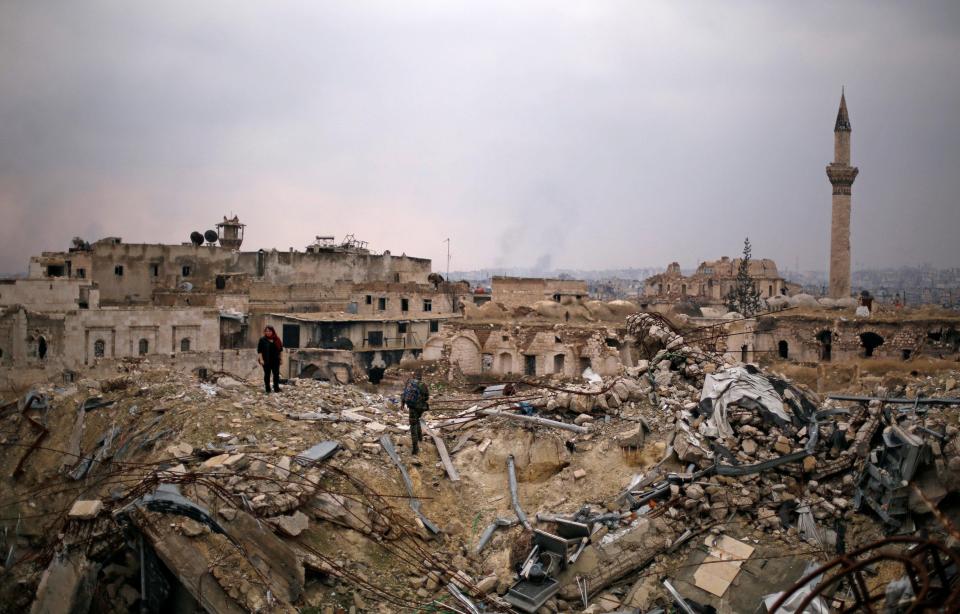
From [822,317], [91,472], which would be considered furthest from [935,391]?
[822,317]

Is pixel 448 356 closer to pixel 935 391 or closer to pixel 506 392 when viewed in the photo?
pixel 506 392

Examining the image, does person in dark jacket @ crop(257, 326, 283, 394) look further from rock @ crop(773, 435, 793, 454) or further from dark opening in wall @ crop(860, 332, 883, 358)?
dark opening in wall @ crop(860, 332, 883, 358)

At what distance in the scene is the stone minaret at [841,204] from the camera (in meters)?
37.5

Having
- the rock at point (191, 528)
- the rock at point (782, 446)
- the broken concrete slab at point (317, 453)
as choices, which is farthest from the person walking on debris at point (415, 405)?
the rock at point (782, 446)

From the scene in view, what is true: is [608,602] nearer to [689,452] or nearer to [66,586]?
[689,452]

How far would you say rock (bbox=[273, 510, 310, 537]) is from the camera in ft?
22.9

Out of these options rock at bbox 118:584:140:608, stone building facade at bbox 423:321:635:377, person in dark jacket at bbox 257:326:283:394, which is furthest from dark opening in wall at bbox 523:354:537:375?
rock at bbox 118:584:140:608

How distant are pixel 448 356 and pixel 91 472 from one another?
15515 mm

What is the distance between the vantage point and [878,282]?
10606 centimetres

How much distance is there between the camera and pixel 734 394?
9.02m

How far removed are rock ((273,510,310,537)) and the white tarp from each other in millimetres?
5043

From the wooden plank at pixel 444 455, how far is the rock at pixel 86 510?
3976mm

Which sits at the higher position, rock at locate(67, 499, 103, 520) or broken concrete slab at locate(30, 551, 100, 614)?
rock at locate(67, 499, 103, 520)

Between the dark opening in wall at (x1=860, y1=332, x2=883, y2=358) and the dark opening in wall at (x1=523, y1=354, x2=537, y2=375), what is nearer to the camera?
the dark opening in wall at (x1=523, y1=354, x2=537, y2=375)
